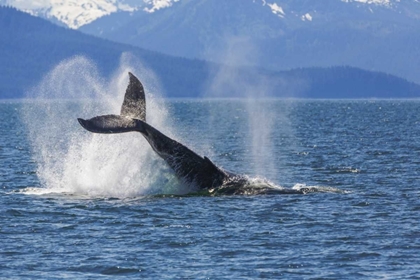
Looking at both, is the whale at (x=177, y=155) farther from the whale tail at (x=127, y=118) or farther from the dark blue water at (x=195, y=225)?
the dark blue water at (x=195, y=225)

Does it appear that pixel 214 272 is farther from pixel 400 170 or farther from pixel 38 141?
pixel 38 141

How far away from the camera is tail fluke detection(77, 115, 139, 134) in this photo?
88.8ft

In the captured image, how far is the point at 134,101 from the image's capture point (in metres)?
29.6

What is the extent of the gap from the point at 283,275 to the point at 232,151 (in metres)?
36.9

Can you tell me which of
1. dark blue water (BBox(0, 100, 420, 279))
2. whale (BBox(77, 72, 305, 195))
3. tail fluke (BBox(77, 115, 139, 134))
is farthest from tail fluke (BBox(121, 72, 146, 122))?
dark blue water (BBox(0, 100, 420, 279))

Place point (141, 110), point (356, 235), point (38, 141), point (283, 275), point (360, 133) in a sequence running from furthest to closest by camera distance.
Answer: point (360, 133) → point (38, 141) → point (141, 110) → point (356, 235) → point (283, 275)

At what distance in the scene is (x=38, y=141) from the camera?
2790 inches

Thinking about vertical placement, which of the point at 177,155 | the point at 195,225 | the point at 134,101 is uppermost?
the point at 134,101

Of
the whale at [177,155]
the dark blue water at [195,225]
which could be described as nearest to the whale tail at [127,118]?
the whale at [177,155]

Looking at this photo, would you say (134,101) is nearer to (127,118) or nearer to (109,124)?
(127,118)

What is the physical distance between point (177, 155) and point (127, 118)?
2.09 m

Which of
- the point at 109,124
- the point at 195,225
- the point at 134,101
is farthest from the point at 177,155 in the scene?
the point at 195,225

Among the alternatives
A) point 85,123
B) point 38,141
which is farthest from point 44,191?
point 38,141

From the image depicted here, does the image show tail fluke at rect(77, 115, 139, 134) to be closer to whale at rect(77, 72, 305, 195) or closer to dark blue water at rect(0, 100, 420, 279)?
whale at rect(77, 72, 305, 195)
